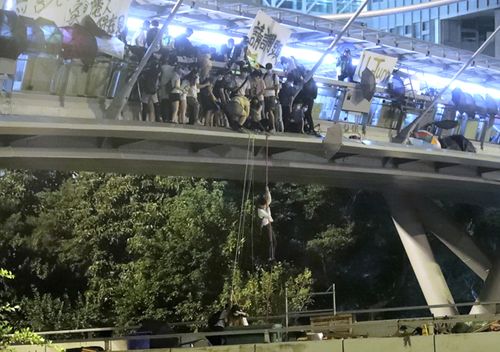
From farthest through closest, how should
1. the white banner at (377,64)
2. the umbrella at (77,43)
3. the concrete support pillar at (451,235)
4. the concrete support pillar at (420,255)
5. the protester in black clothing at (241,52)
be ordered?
1. the concrete support pillar at (451,235)
2. the concrete support pillar at (420,255)
3. the white banner at (377,64)
4. the protester in black clothing at (241,52)
5. the umbrella at (77,43)

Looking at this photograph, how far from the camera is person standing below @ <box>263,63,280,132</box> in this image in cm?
2012

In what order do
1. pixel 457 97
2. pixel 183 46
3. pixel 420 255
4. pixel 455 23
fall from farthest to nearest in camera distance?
pixel 455 23 < pixel 420 255 < pixel 457 97 < pixel 183 46

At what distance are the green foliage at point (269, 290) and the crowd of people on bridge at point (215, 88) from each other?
10.3m

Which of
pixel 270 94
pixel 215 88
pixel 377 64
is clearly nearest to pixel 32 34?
pixel 215 88

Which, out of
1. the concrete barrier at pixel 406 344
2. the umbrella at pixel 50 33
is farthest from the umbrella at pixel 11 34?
the concrete barrier at pixel 406 344

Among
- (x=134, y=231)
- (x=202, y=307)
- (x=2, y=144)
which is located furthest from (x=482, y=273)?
(x=2, y=144)

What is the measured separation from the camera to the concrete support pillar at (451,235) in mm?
29359

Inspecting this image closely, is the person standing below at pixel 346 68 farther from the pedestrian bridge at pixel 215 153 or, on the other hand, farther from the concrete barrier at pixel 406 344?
the concrete barrier at pixel 406 344

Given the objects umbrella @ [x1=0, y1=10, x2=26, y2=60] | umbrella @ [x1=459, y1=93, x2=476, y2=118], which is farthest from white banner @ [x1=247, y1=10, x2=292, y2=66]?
umbrella @ [x1=459, y1=93, x2=476, y2=118]

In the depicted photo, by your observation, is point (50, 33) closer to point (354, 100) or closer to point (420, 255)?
point (354, 100)

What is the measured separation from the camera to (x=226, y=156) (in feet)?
70.5

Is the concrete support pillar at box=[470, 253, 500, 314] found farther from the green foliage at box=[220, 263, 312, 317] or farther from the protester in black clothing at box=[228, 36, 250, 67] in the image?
the protester in black clothing at box=[228, 36, 250, 67]

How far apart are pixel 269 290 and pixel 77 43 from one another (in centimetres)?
1577

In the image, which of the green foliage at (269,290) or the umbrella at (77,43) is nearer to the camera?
the umbrella at (77,43)
